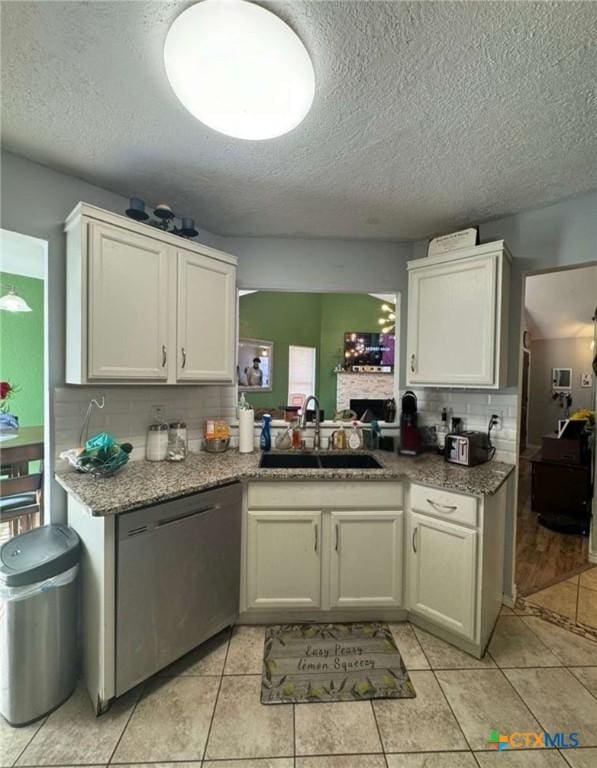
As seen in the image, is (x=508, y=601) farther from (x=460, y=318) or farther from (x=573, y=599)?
(x=460, y=318)

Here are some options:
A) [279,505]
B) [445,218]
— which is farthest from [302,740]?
[445,218]

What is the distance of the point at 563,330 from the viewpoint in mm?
5867

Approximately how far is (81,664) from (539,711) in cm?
205

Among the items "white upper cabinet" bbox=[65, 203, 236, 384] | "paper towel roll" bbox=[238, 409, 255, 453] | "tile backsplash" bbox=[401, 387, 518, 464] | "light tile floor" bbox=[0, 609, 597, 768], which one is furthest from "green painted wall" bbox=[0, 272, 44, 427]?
"tile backsplash" bbox=[401, 387, 518, 464]

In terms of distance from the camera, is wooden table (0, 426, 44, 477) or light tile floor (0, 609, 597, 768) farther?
wooden table (0, 426, 44, 477)

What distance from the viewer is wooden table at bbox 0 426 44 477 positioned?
2.46 meters

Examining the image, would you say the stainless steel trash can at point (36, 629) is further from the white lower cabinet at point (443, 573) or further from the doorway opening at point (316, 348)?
the doorway opening at point (316, 348)

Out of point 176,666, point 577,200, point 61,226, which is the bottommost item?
point 176,666

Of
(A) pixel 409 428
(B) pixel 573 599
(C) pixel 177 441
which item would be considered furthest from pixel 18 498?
(B) pixel 573 599

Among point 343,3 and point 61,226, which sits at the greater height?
point 343,3

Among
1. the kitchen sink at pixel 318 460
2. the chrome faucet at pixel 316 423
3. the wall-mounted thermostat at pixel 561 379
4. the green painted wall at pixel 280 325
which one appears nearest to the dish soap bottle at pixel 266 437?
the kitchen sink at pixel 318 460

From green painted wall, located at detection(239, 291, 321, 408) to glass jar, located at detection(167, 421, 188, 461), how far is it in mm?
1749

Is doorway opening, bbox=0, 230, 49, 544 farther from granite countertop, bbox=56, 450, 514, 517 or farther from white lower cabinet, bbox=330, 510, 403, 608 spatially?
white lower cabinet, bbox=330, 510, 403, 608

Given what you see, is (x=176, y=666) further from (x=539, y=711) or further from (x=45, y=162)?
(x=45, y=162)
